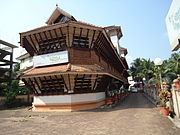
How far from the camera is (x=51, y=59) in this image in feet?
40.6

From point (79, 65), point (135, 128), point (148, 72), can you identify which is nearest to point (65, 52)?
point (79, 65)

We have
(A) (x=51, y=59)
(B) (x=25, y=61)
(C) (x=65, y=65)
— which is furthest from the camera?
(B) (x=25, y=61)

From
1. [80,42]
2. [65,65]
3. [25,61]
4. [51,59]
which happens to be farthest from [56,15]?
[25,61]

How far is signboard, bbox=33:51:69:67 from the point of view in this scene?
11.9 meters

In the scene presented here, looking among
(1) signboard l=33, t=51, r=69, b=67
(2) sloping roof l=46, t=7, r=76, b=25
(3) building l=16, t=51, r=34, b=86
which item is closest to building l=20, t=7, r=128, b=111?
(1) signboard l=33, t=51, r=69, b=67

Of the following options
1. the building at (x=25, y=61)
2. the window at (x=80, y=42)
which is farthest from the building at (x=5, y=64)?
the window at (x=80, y=42)

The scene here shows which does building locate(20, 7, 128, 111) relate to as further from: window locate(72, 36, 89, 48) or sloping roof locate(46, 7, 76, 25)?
sloping roof locate(46, 7, 76, 25)

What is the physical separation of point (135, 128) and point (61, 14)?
14.5m

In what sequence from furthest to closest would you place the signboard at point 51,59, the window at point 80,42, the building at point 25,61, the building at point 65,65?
the building at point 25,61 < the window at point 80,42 < the signboard at point 51,59 < the building at point 65,65

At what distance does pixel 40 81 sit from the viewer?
12.6 meters

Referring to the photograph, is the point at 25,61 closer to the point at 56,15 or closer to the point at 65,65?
the point at 56,15

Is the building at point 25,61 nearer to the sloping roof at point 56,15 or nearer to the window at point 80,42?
the sloping roof at point 56,15

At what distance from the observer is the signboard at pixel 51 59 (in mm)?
11852

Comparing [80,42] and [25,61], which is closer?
[80,42]
